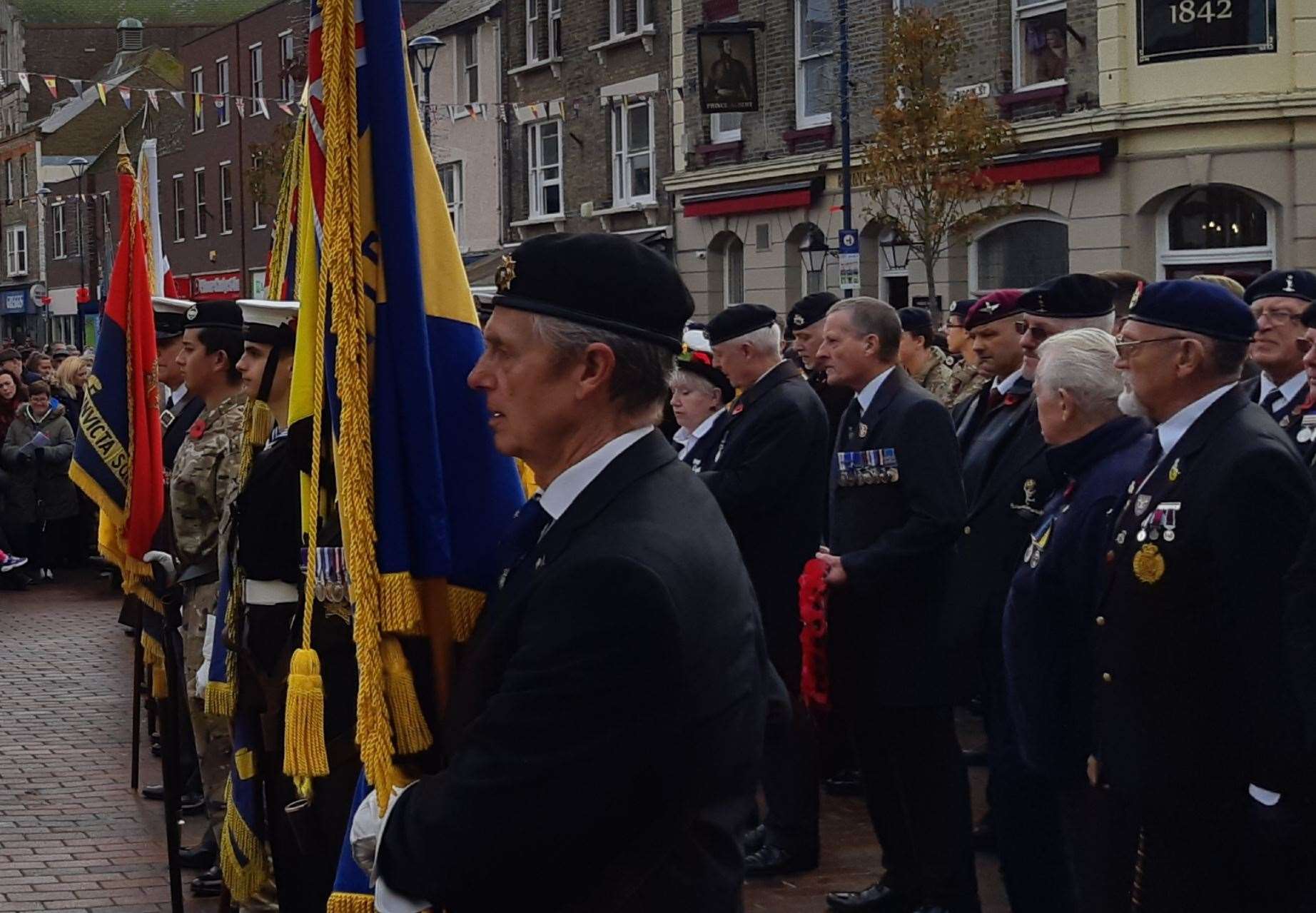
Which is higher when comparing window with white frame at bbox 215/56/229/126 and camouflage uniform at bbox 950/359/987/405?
window with white frame at bbox 215/56/229/126

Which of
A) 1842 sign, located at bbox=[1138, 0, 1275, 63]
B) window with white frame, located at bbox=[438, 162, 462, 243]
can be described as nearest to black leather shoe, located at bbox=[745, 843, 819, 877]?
1842 sign, located at bbox=[1138, 0, 1275, 63]

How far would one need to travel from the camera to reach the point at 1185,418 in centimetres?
455

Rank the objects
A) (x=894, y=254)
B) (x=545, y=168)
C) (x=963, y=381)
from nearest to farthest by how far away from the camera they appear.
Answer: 1. (x=963, y=381)
2. (x=894, y=254)
3. (x=545, y=168)

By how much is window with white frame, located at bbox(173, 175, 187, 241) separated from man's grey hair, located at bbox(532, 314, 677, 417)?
53.7 meters

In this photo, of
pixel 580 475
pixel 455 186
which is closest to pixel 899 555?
pixel 580 475

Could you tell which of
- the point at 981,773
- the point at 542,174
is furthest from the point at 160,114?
the point at 981,773

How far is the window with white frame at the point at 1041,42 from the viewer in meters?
22.5

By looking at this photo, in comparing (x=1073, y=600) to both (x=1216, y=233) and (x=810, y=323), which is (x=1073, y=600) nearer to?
(x=810, y=323)

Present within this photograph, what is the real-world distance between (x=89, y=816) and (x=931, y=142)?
52.9 feet

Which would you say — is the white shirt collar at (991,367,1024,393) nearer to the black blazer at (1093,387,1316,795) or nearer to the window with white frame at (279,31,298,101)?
the black blazer at (1093,387,1316,795)

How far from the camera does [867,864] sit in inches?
277

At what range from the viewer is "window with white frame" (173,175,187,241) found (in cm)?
5456

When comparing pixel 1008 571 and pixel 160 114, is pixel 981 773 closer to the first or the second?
pixel 1008 571

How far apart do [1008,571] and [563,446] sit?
3.64m
